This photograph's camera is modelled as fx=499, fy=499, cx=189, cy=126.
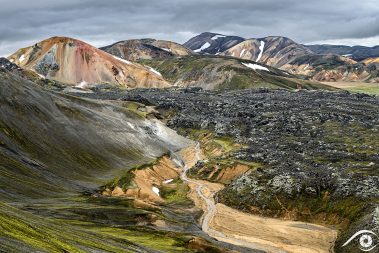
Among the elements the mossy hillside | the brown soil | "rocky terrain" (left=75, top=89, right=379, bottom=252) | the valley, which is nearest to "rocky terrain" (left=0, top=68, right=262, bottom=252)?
the mossy hillside

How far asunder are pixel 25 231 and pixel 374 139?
147004 millimetres

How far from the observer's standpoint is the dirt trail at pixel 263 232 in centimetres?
8931

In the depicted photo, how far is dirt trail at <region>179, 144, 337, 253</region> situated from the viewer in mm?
89312

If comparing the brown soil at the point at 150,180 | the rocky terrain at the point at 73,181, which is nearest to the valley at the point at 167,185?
the rocky terrain at the point at 73,181

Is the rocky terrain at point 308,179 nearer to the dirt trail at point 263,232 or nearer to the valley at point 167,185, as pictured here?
the valley at point 167,185

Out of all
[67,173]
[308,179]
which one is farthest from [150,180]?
[308,179]

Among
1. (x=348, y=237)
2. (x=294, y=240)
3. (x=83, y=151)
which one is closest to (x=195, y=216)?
(x=294, y=240)

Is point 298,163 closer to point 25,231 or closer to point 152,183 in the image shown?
point 152,183

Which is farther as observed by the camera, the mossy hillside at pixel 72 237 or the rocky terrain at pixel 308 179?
the rocky terrain at pixel 308 179

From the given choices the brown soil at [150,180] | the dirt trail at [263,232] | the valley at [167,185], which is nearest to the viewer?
the valley at [167,185]

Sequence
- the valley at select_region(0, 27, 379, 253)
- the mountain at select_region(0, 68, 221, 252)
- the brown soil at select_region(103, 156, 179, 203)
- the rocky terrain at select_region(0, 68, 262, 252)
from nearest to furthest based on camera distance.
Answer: the mountain at select_region(0, 68, 221, 252) < the rocky terrain at select_region(0, 68, 262, 252) < the valley at select_region(0, 27, 379, 253) < the brown soil at select_region(103, 156, 179, 203)

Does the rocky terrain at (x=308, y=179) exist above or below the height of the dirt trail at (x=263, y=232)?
above

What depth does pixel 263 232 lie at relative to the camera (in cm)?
9644

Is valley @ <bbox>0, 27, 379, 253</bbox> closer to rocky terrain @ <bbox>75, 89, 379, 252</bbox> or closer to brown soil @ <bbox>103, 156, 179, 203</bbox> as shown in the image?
rocky terrain @ <bbox>75, 89, 379, 252</bbox>
